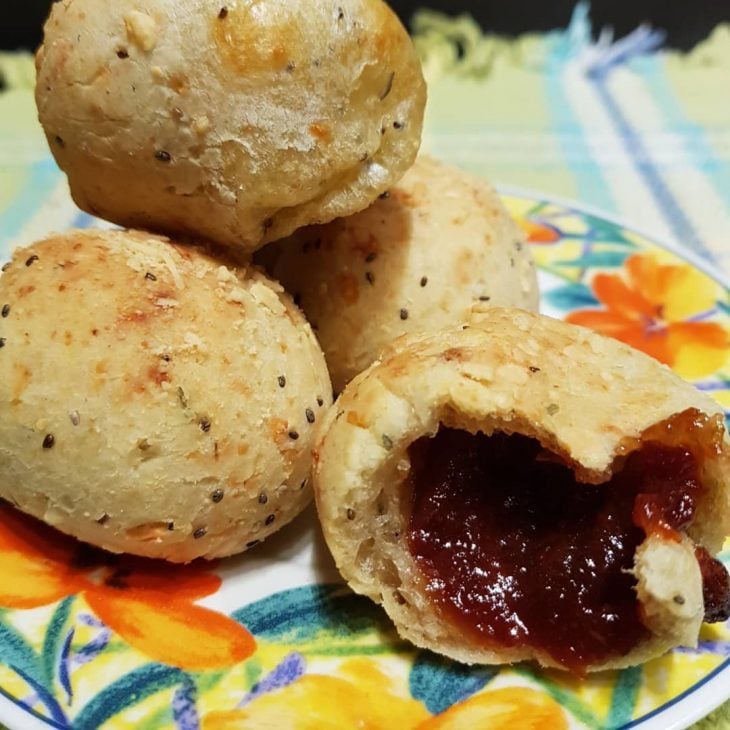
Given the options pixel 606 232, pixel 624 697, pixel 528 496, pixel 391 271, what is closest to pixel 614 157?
pixel 606 232

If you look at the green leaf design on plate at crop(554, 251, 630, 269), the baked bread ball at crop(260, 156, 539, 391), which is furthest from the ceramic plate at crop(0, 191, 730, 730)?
the green leaf design on plate at crop(554, 251, 630, 269)

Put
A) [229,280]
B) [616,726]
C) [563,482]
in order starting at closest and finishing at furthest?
[616,726]
[563,482]
[229,280]

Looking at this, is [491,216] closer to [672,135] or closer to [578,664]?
[578,664]

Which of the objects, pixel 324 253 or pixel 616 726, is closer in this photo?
pixel 616 726

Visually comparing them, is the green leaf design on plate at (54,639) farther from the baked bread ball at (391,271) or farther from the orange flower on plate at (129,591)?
the baked bread ball at (391,271)

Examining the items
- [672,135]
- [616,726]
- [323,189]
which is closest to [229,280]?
[323,189]

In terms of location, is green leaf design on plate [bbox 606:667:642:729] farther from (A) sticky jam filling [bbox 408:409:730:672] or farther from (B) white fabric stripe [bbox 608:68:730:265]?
(B) white fabric stripe [bbox 608:68:730:265]
